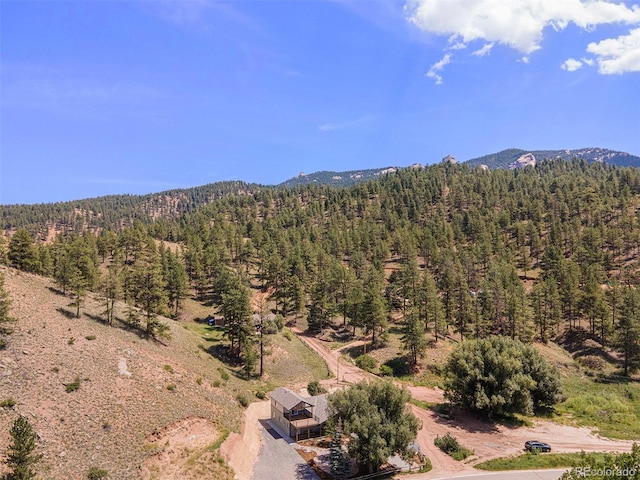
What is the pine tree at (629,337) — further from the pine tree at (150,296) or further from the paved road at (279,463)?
the pine tree at (150,296)

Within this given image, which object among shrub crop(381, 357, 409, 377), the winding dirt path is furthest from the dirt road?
the winding dirt path

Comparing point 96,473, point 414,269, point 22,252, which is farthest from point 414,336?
point 22,252

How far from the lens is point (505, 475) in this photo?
40031mm

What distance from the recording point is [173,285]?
8712 centimetres

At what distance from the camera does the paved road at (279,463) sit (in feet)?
132

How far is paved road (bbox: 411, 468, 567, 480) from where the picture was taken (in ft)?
129

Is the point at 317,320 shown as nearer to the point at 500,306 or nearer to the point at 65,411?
the point at 500,306

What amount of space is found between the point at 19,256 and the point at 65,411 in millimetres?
38120

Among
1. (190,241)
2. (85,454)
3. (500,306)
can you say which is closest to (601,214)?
(500,306)

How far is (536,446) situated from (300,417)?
27536mm

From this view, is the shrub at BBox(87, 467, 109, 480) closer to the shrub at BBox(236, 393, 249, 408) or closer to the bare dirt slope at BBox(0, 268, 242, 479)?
the bare dirt slope at BBox(0, 268, 242, 479)

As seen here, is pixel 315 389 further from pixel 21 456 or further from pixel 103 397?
pixel 21 456

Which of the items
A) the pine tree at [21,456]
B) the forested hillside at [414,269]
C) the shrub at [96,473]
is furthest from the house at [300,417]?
the pine tree at [21,456]

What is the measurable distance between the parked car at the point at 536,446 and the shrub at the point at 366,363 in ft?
98.3
